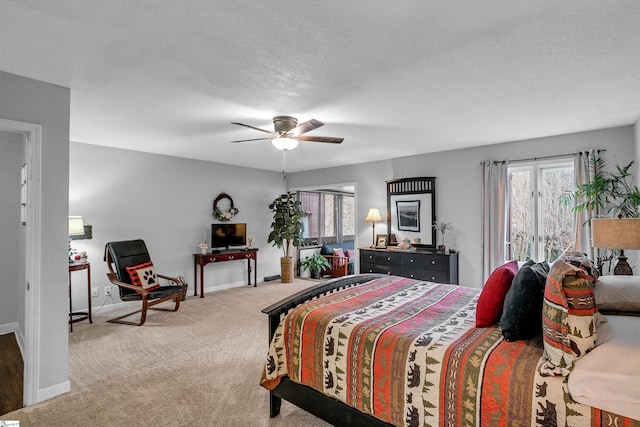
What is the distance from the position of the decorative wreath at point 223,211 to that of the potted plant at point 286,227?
0.86 metres

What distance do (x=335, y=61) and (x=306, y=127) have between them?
101cm

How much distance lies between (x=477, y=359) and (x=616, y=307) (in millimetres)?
1213

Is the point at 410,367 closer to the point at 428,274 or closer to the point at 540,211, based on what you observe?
the point at 428,274

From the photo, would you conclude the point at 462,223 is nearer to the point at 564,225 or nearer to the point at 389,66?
the point at 564,225

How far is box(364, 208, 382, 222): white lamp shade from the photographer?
6086mm

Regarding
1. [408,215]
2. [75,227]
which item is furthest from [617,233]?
[75,227]

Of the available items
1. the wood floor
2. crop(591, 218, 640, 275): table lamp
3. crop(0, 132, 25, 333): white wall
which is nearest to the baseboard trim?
the wood floor

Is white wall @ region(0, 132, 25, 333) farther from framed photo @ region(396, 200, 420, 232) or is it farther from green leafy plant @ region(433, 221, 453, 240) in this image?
green leafy plant @ region(433, 221, 453, 240)

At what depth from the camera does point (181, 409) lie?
2.41 m

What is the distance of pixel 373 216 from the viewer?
20.1 ft

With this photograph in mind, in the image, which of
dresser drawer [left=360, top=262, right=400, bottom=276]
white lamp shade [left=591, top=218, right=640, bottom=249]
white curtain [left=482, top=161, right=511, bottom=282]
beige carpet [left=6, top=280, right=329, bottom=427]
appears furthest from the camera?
dresser drawer [left=360, top=262, right=400, bottom=276]

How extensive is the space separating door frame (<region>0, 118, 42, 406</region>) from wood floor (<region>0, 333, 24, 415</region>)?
4.9 inches

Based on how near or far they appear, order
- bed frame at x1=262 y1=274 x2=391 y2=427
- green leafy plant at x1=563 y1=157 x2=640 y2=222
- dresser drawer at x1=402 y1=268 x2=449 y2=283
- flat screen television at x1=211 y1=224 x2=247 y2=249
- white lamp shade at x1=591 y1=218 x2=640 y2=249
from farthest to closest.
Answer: flat screen television at x1=211 y1=224 x2=247 y2=249, dresser drawer at x1=402 y1=268 x2=449 y2=283, green leafy plant at x1=563 y1=157 x2=640 y2=222, white lamp shade at x1=591 y1=218 x2=640 y2=249, bed frame at x1=262 y1=274 x2=391 y2=427

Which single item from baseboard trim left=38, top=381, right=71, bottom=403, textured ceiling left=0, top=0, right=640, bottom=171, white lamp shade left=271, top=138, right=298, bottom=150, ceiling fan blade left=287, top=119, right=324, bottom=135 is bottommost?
baseboard trim left=38, top=381, right=71, bottom=403
